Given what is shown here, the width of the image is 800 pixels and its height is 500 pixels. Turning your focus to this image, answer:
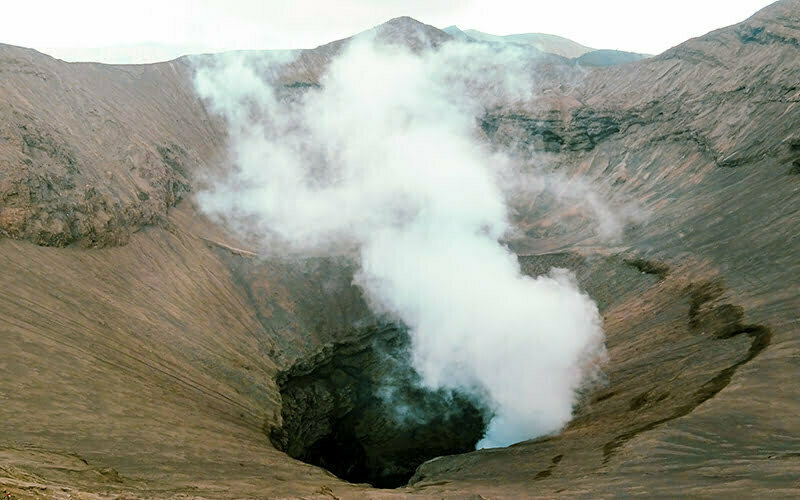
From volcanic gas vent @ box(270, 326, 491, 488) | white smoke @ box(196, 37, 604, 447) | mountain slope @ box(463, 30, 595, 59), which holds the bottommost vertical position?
volcanic gas vent @ box(270, 326, 491, 488)

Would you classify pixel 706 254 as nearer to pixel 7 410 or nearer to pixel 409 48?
pixel 7 410

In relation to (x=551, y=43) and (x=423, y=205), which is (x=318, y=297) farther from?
(x=551, y=43)

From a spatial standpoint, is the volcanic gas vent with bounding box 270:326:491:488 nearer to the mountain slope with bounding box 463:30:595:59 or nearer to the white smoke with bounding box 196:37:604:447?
the white smoke with bounding box 196:37:604:447

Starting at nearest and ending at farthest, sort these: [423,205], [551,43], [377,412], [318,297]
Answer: [377,412], [318,297], [423,205], [551,43]

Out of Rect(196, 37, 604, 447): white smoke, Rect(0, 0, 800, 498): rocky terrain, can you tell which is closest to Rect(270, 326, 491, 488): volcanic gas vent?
Rect(0, 0, 800, 498): rocky terrain

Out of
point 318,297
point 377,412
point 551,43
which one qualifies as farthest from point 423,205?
point 551,43

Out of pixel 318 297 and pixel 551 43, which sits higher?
pixel 551 43

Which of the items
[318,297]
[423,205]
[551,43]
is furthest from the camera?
[551,43]

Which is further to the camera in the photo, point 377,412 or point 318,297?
point 318,297
